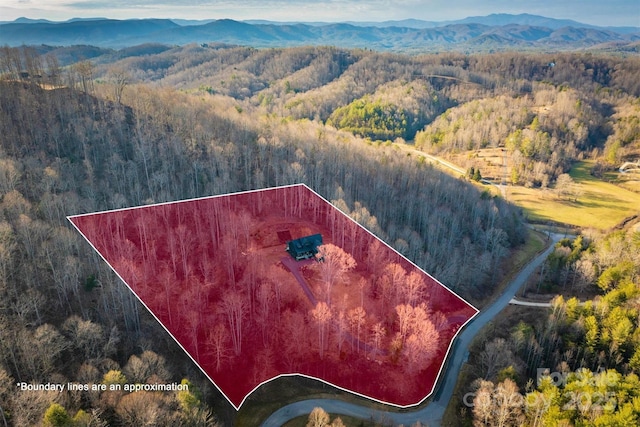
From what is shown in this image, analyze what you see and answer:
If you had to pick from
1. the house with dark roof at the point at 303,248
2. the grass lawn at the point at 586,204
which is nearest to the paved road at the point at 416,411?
the house with dark roof at the point at 303,248

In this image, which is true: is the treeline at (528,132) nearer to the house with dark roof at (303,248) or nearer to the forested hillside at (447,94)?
the forested hillside at (447,94)

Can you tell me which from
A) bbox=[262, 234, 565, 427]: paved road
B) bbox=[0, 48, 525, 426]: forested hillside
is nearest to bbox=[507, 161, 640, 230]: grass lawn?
bbox=[0, 48, 525, 426]: forested hillside

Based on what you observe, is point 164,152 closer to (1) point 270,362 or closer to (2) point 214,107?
(2) point 214,107

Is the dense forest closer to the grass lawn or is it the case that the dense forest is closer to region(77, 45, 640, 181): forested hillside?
region(77, 45, 640, 181): forested hillside

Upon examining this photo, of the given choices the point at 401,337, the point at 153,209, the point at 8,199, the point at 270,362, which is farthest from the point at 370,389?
the point at 8,199

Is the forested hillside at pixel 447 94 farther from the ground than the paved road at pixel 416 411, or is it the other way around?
the forested hillside at pixel 447 94
